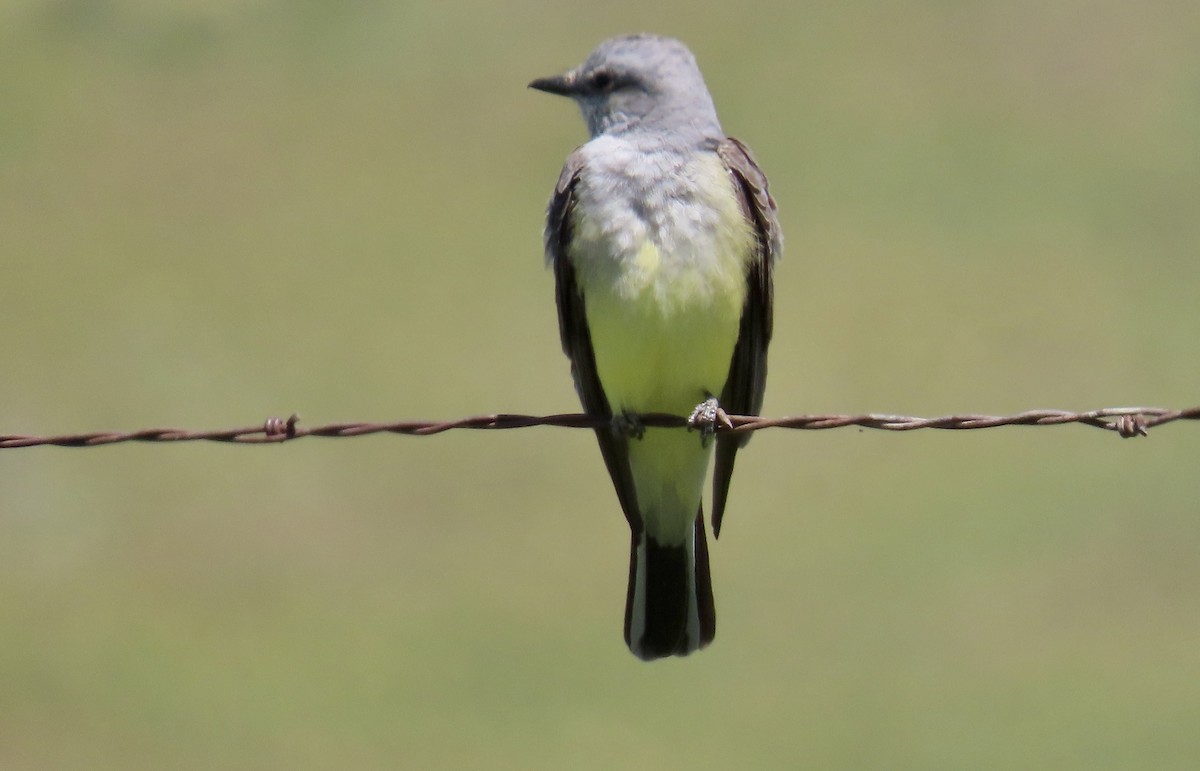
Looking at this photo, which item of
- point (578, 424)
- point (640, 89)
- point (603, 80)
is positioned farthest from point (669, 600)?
point (603, 80)

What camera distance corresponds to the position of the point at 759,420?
5488 millimetres

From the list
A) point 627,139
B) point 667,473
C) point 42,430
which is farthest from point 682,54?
point 42,430

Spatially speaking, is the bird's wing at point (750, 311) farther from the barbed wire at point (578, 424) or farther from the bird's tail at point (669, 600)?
the barbed wire at point (578, 424)

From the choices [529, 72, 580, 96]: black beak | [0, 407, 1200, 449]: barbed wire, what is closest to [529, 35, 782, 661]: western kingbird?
[529, 72, 580, 96]: black beak

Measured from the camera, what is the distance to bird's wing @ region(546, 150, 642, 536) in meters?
6.76

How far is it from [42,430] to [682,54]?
1747 cm

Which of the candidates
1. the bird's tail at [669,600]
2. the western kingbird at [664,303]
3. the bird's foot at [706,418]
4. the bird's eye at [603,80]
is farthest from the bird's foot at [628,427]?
the bird's eye at [603,80]

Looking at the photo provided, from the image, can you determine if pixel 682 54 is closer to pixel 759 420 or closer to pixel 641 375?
pixel 641 375

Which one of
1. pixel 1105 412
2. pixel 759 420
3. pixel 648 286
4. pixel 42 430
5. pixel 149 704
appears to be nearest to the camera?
pixel 1105 412

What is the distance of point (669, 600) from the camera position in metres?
6.98

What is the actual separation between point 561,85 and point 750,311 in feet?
4.56

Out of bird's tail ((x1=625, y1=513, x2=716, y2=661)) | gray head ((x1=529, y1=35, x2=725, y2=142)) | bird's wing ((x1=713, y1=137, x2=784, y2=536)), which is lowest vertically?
bird's tail ((x1=625, y1=513, x2=716, y2=661))

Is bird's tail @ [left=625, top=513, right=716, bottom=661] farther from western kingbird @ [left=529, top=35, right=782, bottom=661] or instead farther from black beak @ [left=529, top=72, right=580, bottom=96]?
black beak @ [left=529, top=72, right=580, bottom=96]

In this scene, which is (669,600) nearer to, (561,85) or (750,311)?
(750,311)
